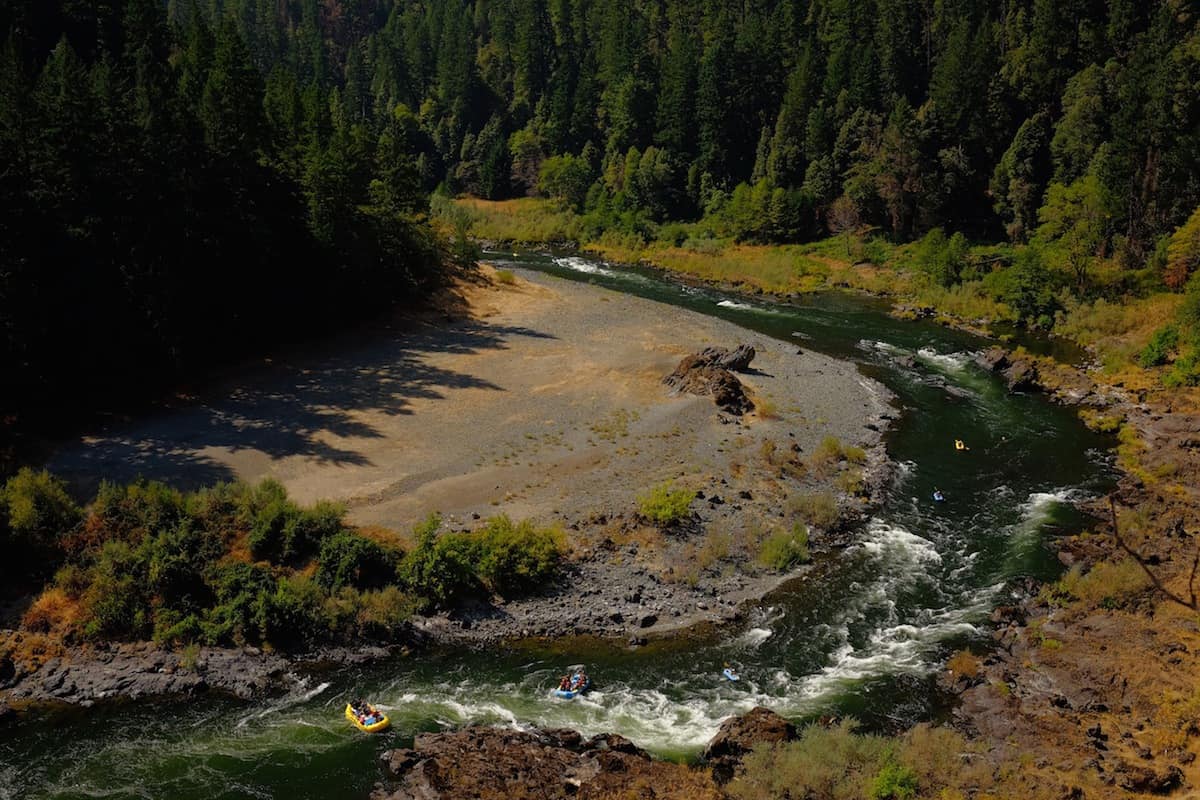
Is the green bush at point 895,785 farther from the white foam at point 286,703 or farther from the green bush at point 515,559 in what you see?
the white foam at point 286,703

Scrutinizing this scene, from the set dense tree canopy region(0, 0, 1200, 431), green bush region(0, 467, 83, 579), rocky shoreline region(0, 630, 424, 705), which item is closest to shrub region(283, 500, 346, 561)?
rocky shoreline region(0, 630, 424, 705)

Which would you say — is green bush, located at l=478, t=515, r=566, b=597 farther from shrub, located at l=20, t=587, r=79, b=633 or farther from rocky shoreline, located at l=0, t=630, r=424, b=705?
shrub, located at l=20, t=587, r=79, b=633

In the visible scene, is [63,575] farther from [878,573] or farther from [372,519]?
[878,573]

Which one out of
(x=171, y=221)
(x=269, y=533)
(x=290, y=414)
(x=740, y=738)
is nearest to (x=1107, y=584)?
(x=740, y=738)

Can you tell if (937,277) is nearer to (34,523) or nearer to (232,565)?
(232,565)

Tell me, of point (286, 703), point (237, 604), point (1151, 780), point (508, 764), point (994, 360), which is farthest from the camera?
point (994, 360)

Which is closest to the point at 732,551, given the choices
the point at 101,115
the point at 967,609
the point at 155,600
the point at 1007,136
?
the point at 967,609

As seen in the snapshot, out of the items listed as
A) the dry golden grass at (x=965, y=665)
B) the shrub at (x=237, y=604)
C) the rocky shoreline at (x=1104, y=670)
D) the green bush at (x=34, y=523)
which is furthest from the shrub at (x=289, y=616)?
the dry golden grass at (x=965, y=665)
